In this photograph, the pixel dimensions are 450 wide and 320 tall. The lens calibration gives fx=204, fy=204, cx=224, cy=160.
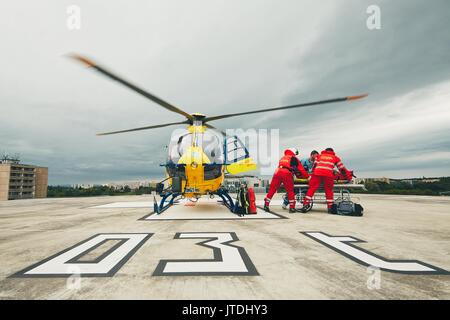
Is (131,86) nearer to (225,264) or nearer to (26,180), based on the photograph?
(225,264)

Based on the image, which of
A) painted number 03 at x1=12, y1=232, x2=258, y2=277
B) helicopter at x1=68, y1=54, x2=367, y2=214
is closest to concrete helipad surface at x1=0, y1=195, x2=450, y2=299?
painted number 03 at x1=12, y1=232, x2=258, y2=277

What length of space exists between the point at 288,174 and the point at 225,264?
596 centimetres

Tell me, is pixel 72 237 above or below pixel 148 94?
below

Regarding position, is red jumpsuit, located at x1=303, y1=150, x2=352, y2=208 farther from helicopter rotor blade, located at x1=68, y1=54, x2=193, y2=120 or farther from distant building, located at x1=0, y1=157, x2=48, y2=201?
distant building, located at x1=0, y1=157, x2=48, y2=201

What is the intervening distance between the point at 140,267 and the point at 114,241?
1771 millimetres

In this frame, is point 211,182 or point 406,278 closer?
point 406,278

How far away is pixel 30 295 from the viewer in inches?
83.0

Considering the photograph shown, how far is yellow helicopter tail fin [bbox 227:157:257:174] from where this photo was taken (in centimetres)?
908

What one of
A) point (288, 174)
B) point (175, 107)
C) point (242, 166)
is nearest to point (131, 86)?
point (175, 107)

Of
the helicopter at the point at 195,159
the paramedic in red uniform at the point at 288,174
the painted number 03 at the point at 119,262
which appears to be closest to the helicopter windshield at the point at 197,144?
the helicopter at the point at 195,159

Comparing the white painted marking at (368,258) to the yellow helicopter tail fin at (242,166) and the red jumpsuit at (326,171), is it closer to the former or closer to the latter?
the red jumpsuit at (326,171)

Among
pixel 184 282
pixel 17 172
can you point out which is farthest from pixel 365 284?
Answer: pixel 17 172

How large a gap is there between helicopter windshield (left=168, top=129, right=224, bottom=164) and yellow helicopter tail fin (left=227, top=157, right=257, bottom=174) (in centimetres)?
99
